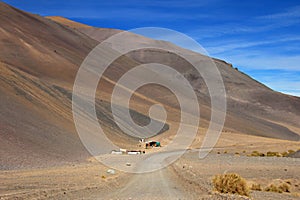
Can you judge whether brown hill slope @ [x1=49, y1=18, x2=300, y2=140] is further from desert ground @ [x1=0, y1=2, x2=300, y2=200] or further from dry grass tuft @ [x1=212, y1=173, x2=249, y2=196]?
dry grass tuft @ [x1=212, y1=173, x2=249, y2=196]

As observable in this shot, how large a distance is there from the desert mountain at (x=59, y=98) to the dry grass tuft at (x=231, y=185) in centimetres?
→ 1326

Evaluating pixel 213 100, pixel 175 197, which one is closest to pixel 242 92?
pixel 213 100

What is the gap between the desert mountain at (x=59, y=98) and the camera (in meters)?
33.0

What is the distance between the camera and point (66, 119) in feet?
152

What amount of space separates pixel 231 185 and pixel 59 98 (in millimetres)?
41959

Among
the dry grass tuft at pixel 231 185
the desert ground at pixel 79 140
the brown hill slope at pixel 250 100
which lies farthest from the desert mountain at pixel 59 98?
the dry grass tuft at pixel 231 185

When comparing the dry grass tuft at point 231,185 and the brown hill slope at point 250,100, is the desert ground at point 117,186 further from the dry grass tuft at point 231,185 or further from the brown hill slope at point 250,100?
the brown hill slope at point 250,100

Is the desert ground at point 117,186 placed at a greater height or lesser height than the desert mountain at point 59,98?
lesser

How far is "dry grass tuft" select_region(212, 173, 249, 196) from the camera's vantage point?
15.5 m

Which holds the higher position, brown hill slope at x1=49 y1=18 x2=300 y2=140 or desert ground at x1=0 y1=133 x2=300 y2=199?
brown hill slope at x1=49 y1=18 x2=300 y2=140

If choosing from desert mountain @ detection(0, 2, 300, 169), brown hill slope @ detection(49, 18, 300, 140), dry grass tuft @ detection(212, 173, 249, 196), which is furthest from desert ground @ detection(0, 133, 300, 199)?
brown hill slope @ detection(49, 18, 300, 140)

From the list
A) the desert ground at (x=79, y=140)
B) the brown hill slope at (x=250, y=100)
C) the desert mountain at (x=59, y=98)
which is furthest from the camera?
the brown hill slope at (x=250, y=100)

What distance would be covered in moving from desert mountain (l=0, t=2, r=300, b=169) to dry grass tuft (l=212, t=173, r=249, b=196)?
13.3m

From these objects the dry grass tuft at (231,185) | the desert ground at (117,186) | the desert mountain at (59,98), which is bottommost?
the desert ground at (117,186)
